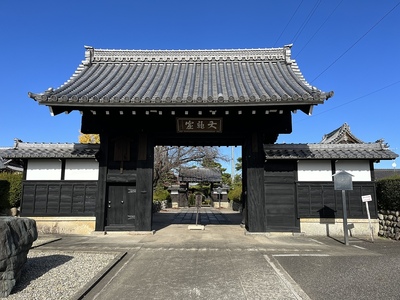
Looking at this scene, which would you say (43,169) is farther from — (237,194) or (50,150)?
(237,194)

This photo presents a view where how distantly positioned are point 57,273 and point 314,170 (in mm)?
8876

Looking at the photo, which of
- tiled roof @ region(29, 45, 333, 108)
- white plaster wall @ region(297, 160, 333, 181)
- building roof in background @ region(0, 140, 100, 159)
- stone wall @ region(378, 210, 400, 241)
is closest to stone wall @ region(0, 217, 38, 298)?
tiled roof @ region(29, 45, 333, 108)

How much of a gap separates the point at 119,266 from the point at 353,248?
6.53 m

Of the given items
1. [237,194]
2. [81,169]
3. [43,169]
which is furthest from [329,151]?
[237,194]

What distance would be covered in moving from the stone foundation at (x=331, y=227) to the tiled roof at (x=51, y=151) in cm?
835

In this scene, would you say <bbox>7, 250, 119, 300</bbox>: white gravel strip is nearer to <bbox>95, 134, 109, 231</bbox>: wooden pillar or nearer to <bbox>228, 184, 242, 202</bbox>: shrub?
<bbox>95, 134, 109, 231</bbox>: wooden pillar

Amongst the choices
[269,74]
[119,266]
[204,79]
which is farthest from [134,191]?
[269,74]

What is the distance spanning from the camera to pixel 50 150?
34.0ft

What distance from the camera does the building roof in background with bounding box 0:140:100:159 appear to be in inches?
398

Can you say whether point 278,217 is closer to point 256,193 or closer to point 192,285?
point 256,193

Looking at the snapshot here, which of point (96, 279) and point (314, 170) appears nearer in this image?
point (96, 279)

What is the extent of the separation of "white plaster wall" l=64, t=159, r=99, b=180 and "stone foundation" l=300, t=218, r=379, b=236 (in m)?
8.01

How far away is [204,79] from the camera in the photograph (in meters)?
11.6

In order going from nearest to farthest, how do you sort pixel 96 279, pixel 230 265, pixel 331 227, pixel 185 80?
pixel 96 279, pixel 230 265, pixel 331 227, pixel 185 80
